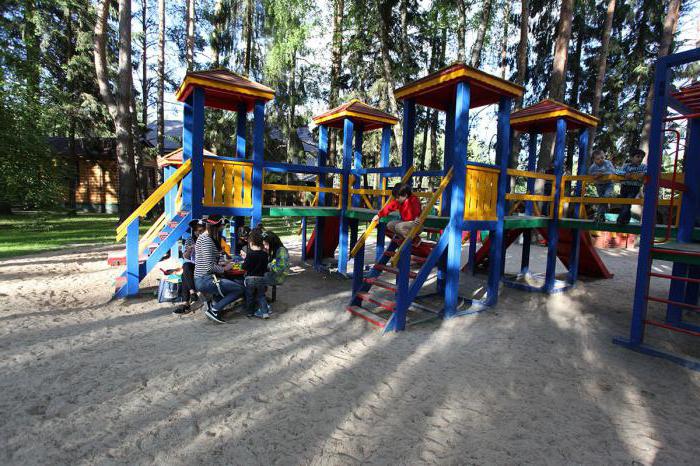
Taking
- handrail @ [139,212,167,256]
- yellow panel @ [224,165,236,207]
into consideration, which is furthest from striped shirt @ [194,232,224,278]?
handrail @ [139,212,167,256]

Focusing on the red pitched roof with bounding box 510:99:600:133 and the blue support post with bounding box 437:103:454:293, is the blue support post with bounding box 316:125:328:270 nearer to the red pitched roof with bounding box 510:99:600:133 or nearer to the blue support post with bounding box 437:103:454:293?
the blue support post with bounding box 437:103:454:293

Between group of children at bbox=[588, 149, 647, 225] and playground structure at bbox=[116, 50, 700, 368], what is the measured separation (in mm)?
245

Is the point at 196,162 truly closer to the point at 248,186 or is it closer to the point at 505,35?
the point at 248,186

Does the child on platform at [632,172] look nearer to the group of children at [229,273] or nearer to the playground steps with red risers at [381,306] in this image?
the playground steps with red risers at [381,306]

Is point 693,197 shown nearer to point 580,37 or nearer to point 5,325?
point 5,325

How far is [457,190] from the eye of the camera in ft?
20.9

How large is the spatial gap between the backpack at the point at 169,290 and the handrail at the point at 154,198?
1121mm

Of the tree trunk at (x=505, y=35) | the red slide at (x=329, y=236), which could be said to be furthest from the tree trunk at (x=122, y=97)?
the tree trunk at (x=505, y=35)

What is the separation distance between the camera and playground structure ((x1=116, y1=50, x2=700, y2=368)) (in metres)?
5.81

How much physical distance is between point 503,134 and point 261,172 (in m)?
4.65

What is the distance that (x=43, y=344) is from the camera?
4719 millimetres

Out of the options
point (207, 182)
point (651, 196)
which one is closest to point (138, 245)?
point (207, 182)

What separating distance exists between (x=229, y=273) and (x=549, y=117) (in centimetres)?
723

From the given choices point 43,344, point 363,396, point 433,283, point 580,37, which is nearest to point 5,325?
point 43,344
